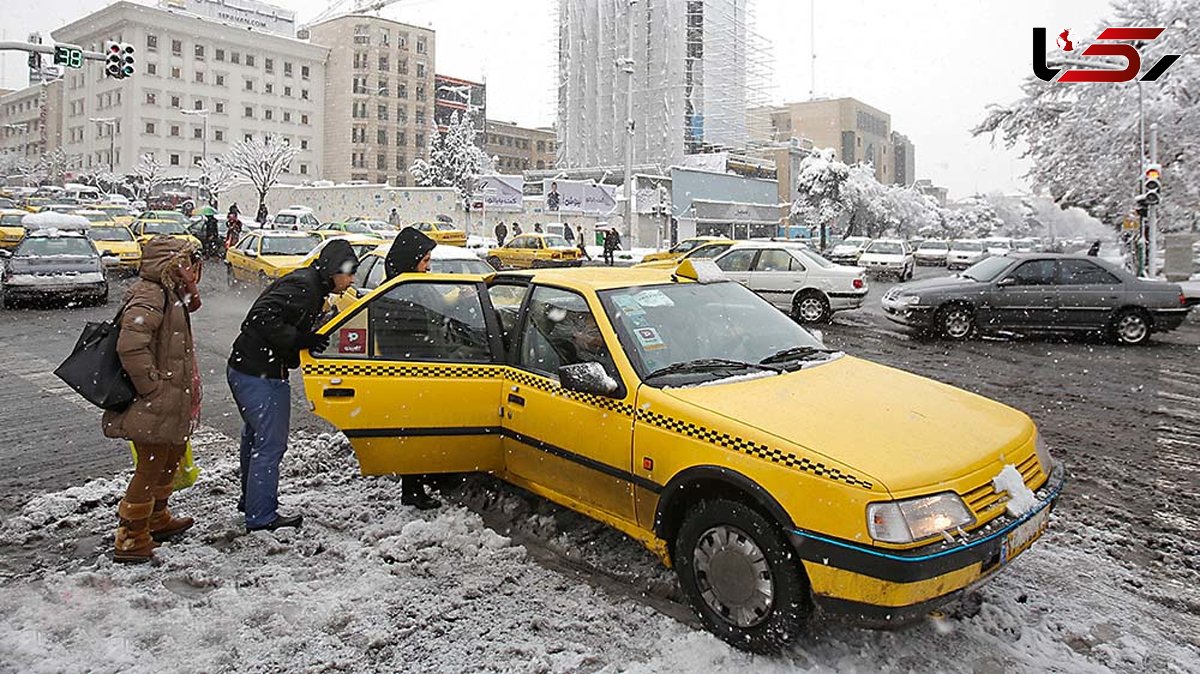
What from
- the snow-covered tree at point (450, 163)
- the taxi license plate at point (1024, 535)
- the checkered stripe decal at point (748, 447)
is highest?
the snow-covered tree at point (450, 163)

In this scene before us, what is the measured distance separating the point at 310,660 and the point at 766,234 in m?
63.9

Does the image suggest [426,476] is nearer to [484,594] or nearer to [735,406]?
[484,594]

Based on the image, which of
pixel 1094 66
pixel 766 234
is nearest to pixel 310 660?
pixel 1094 66

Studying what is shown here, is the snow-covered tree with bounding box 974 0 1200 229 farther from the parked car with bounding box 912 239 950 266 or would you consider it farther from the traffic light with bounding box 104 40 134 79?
the traffic light with bounding box 104 40 134 79

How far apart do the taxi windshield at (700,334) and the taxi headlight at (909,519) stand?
3.79 ft

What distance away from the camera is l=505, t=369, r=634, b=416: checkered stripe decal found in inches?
162

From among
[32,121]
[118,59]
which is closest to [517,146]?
[32,121]

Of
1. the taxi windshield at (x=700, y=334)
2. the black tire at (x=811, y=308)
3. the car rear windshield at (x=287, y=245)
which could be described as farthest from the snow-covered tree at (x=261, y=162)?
the taxi windshield at (x=700, y=334)

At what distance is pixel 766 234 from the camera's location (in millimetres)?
65375

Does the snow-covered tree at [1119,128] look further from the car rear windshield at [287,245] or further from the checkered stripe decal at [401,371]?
the checkered stripe decal at [401,371]

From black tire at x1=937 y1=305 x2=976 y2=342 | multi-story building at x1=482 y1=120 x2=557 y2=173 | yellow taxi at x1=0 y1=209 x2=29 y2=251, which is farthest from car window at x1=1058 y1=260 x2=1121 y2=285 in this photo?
multi-story building at x1=482 y1=120 x2=557 y2=173

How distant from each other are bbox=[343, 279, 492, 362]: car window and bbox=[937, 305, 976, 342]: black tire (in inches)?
432

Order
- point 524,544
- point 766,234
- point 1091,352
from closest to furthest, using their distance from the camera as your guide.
Answer: point 524,544
point 1091,352
point 766,234

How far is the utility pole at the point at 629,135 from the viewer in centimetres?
3603
